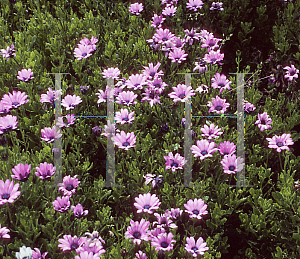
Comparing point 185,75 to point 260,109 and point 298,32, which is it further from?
point 298,32

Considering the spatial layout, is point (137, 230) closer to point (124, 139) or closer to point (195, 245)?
point (195, 245)

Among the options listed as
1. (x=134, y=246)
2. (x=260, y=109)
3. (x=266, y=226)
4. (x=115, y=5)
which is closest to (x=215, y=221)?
(x=266, y=226)

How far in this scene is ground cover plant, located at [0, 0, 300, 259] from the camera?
2.45 metres

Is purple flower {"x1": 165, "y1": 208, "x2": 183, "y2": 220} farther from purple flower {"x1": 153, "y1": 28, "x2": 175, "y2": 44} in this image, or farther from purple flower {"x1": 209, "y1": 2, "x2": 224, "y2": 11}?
purple flower {"x1": 209, "y1": 2, "x2": 224, "y2": 11}

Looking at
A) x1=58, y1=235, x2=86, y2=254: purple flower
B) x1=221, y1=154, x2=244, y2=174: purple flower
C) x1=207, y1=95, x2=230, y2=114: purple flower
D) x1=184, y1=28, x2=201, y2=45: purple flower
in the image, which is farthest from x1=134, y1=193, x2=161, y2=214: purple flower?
x1=184, y1=28, x2=201, y2=45: purple flower

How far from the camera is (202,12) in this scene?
13.4ft

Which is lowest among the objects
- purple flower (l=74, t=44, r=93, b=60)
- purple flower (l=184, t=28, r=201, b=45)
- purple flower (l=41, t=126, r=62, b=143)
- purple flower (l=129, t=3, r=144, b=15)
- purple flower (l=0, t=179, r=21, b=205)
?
purple flower (l=0, t=179, r=21, b=205)

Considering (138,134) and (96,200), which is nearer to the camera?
(96,200)

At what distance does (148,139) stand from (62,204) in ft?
2.71

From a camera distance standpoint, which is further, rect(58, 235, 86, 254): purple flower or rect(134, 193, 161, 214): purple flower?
rect(134, 193, 161, 214): purple flower

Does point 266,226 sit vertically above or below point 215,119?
below

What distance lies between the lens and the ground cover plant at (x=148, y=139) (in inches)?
96.4

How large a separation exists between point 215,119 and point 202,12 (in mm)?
1494

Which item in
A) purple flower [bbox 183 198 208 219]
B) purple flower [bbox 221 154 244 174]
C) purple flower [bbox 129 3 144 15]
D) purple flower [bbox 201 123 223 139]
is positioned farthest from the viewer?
purple flower [bbox 129 3 144 15]
